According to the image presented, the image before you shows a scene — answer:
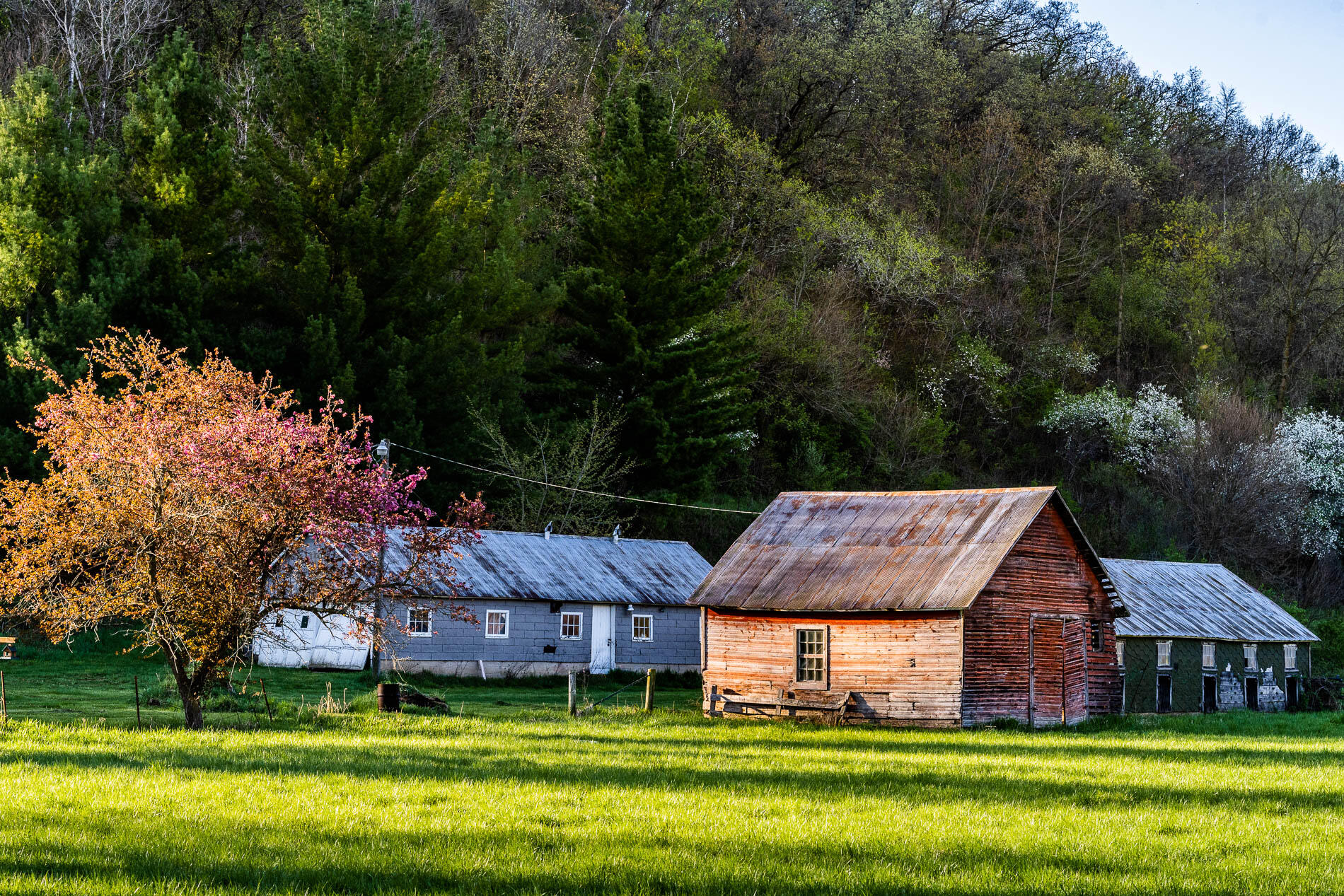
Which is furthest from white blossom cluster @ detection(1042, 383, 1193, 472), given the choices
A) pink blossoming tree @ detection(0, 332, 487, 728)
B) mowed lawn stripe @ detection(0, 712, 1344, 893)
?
pink blossoming tree @ detection(0, 332, 487, 728)

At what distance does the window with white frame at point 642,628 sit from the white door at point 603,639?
76 cm

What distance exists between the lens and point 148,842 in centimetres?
1264

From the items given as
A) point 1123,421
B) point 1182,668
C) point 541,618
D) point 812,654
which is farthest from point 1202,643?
point 1123,421

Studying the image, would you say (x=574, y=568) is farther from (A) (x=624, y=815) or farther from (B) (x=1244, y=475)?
(B) (x=1244, y=475)

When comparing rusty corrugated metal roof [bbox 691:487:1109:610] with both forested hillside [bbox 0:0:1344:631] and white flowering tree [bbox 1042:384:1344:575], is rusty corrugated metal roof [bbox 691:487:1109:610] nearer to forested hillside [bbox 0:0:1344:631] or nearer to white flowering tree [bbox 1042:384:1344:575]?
forested hillside [bbox 0:0:1344:631]

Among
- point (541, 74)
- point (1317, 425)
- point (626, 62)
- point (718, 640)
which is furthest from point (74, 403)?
point (1317, 425)

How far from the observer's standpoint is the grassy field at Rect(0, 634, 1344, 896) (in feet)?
39.5

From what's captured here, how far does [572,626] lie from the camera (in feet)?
134

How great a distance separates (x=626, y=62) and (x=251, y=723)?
47974 mm

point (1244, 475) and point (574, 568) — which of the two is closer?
point (574, 568)

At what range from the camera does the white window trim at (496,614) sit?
128ft

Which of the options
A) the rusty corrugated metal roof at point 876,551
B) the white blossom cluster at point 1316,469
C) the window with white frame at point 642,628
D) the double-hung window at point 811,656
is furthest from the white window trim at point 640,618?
the white blossom cluster at point 1316,469

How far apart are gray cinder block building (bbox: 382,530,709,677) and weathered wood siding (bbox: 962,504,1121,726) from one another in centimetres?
1320

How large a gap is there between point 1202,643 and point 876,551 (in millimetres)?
14645
